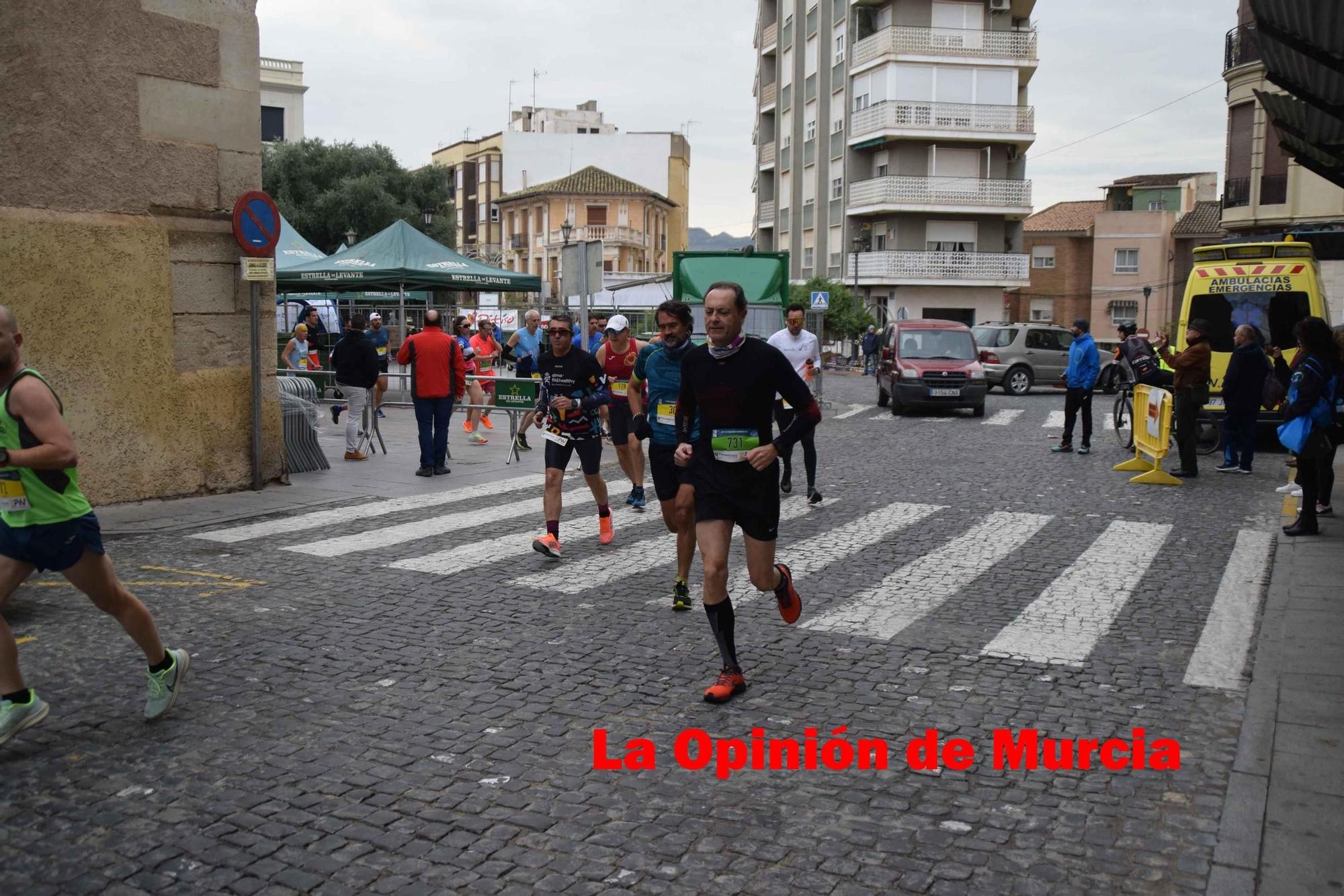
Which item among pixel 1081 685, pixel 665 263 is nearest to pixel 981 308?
pixel 665 263

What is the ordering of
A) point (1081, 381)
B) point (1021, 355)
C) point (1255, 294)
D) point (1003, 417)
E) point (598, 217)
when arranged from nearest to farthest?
point (1081, 381) → point (1255, 294) → point (1003, 417) → point (1021, 355) → point (598, 217)

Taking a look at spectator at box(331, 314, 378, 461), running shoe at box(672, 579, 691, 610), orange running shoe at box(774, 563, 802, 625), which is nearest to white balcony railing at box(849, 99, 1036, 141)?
spectator at box(331, 314, 378, 461)

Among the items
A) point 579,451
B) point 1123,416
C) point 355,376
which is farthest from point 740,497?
point 1123,416

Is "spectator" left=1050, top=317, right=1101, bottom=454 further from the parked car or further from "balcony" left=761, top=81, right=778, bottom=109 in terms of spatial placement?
"balcony" left=761, top=81, right=778, bottom=109

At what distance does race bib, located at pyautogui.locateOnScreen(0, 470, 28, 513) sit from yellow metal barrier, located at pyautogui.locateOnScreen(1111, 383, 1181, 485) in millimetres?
11593

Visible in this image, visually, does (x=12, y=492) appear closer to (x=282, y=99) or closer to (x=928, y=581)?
(x=928, y=581)

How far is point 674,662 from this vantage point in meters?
6.28

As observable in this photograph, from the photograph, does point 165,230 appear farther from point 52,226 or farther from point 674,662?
point 674,662

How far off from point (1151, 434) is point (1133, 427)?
123cm

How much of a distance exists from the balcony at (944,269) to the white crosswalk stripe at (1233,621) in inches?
1676

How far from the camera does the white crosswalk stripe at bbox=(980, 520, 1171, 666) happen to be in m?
6.64

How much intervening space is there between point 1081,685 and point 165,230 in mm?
8995

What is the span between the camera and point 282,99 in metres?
72.6

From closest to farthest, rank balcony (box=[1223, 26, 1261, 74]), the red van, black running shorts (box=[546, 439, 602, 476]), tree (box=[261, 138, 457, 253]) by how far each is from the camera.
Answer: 1. black running shorts (box=[546, 439, 602, 476])
2. the red van
3. balcony (box=[1223, 26, 1261, 74])
4. tree (box=[261, 138, 457, 253])
